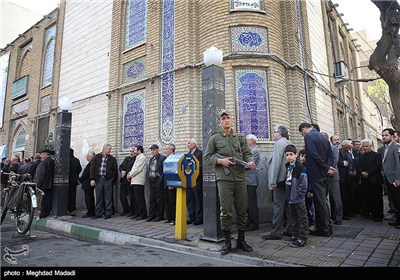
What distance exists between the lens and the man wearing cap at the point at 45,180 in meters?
7.45

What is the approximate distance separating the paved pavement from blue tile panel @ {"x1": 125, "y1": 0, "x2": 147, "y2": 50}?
19.0 ft

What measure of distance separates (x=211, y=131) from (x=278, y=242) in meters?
2.12

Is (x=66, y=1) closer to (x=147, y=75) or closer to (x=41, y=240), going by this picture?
(x=147, y=75)

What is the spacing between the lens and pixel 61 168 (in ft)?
24.6

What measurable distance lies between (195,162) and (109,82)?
236 inches

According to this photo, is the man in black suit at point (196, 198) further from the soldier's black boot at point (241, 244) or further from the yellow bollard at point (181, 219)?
the soldier's black boot at point (241, 244)

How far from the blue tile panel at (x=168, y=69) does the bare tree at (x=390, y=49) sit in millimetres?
5025

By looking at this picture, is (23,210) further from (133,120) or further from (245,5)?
(245,5)

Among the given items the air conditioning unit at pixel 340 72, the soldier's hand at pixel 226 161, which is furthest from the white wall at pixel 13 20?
the soldier's hand at pixel 226 161

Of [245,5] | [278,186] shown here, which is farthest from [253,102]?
[278,186]

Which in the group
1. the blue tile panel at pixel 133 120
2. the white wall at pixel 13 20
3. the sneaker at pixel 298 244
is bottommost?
the sneaker at pixel 298 244

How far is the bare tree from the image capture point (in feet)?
19.8

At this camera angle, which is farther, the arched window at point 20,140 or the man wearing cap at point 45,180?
the arched window at point 20,140

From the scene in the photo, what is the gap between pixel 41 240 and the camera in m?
5.24
